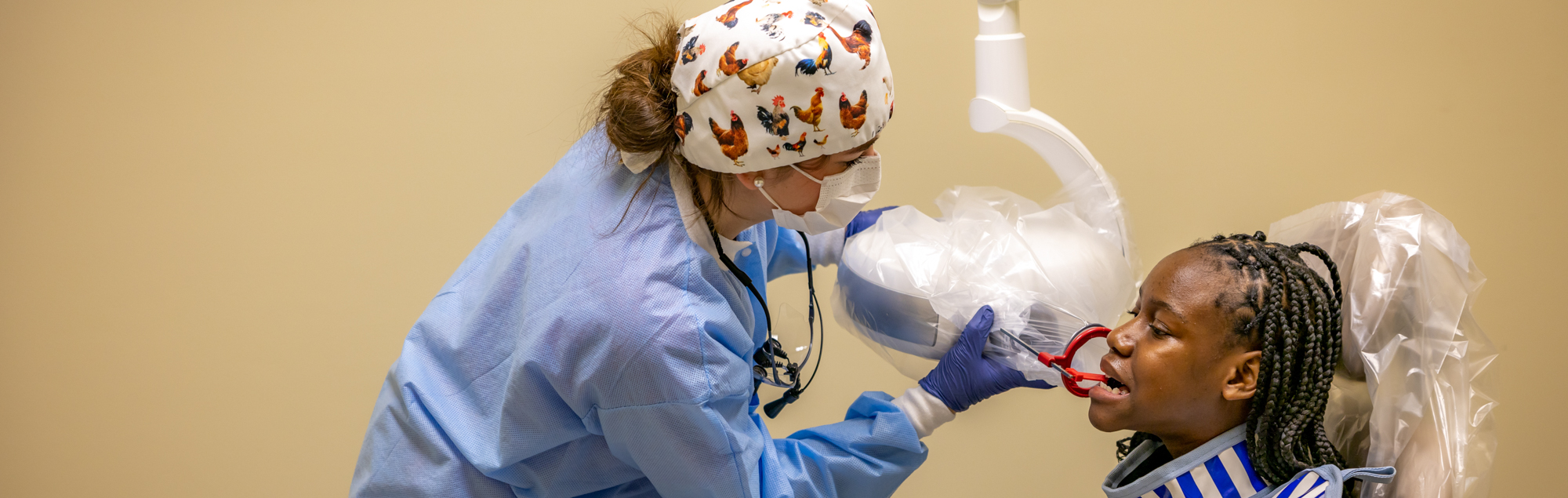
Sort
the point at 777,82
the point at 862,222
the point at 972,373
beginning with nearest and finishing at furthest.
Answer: the point at 777,82 < the point at 972,373 < the point at 862,222

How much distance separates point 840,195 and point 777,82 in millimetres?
179

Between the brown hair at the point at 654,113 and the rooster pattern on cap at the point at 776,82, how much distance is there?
3 cm

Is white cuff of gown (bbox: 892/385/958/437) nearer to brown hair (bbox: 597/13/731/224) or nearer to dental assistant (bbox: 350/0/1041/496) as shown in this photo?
dental assistant (bbox: 350/0/1041/496)

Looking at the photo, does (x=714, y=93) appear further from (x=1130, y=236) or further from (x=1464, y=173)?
(x=1464, y=173)

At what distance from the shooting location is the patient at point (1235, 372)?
40.9 inches

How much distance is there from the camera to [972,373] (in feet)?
4.04

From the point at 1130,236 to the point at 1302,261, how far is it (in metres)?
0.29

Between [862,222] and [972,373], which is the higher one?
[862,222]

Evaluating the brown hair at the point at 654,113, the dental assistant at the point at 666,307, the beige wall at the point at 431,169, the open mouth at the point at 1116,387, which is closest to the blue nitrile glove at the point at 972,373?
the dental assistant at the point at 666,307

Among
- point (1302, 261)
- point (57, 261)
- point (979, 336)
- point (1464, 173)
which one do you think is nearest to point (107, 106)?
point (57, 261)

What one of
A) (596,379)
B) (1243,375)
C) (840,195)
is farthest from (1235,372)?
(596,379)

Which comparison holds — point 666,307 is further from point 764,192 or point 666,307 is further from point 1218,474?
point 1218,474

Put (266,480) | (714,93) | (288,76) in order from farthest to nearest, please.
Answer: (266,480), (288,76), (714,93)

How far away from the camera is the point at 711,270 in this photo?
1137mm
